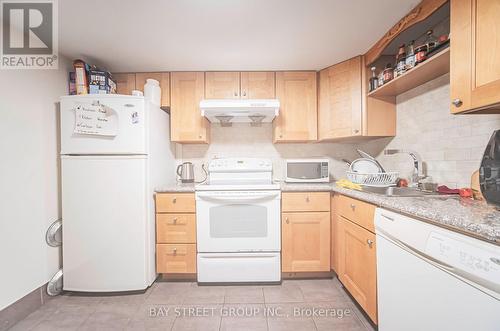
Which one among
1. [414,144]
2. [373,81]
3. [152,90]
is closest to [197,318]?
[152,90]

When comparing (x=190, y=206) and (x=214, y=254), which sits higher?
(x=190, y=206)

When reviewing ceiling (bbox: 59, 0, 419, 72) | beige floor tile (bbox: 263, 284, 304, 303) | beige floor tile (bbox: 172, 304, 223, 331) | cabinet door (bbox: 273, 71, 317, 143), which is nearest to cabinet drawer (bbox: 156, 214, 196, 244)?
beige floor tile (bbox: 172, 304, 223, 331)

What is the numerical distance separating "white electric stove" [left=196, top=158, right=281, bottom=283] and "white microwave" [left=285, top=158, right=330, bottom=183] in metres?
0.35

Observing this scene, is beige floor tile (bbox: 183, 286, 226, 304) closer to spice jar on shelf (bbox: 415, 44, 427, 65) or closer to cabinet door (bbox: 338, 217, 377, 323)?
cabinet door (bbox: 338, 217, 377, 323)

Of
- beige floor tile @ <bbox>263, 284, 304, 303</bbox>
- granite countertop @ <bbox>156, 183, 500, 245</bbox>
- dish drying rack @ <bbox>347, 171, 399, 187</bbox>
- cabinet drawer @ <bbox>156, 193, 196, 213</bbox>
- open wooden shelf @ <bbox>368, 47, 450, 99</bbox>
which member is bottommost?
beige floor tile @ <bbox>263, 284, 304, 303</bbox>

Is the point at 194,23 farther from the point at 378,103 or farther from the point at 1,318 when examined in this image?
the point at 1,318

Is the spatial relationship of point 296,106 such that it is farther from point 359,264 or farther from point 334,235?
point 359,264

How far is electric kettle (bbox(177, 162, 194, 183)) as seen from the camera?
228 cm

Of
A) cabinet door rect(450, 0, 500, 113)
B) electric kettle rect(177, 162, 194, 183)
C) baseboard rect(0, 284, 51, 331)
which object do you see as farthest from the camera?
electric kettle rect(177, 162, 194, 183)

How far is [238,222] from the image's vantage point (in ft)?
5.99

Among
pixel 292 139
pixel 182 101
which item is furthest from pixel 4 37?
pixel 292 139

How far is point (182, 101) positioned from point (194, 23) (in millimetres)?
836

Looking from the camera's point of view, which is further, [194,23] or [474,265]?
[194,23]

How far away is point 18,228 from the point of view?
1.43 m
